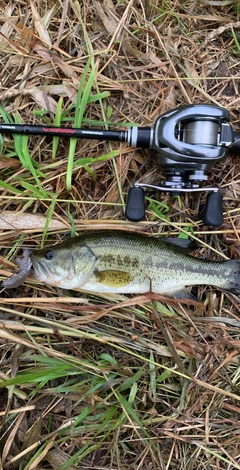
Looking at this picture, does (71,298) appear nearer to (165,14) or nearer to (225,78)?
(225,78)

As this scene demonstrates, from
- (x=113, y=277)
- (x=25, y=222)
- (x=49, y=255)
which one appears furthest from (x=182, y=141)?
(x=25, y=222)

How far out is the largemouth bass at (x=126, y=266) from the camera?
270 centimetres

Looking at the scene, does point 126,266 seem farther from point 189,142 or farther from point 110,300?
point 189,142

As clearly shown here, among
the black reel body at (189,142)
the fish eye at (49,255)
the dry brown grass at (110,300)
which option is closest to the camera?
the black reel body at (189,142)

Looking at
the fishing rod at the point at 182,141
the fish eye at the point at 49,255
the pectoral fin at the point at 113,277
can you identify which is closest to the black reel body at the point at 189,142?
the fishing rod at the point at 182,141

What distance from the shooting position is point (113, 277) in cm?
275

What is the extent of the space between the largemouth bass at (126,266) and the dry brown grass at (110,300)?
0.16 metres

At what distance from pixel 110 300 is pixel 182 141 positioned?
128 cm

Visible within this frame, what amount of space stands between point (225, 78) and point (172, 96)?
46 cm

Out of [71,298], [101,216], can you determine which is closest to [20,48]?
[101,216]

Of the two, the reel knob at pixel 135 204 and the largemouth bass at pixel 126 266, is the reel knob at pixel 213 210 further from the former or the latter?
the reel knob at pixel 135 204

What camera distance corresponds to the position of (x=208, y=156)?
98.1 inches

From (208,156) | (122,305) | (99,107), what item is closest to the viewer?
(208,156)

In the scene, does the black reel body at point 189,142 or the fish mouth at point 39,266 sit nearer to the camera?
the black reel body at point 189,142
